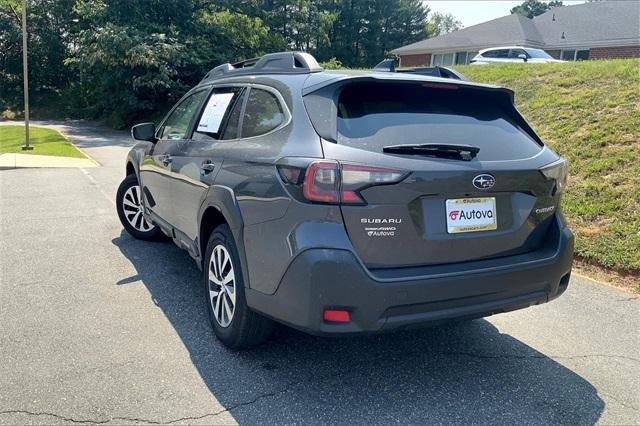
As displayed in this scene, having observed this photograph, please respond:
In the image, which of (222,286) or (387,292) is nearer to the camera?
(387,292)

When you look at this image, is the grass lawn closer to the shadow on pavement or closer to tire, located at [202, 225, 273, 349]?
tire, located at [202, 225, 273, 349]

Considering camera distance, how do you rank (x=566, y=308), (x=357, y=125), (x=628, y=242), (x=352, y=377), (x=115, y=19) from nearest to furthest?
(x=357, y=125) → (x=352, y=377) → (x=566, y=308) → (x=628, y=242) → (x=115, y=19)

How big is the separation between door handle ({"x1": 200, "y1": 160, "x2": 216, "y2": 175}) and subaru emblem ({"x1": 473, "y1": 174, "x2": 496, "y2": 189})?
1.77 m

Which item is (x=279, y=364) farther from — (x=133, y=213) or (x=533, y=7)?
(x=533, y=7)

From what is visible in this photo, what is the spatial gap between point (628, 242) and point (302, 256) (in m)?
4.53

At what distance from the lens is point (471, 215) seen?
118 inches

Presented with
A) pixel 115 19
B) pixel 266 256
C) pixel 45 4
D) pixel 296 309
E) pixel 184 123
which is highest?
pixel 45 4

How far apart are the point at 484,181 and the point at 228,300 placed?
5.75 feet

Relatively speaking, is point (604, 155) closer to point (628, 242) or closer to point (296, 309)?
point (628, 242)

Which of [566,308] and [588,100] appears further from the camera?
[588,100]

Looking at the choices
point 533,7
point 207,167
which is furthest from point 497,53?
point 533,7

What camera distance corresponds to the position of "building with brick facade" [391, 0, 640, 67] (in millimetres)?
27750

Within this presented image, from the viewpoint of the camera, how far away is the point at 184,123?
4746 millimetres

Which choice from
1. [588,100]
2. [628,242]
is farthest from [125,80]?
[628,242]
